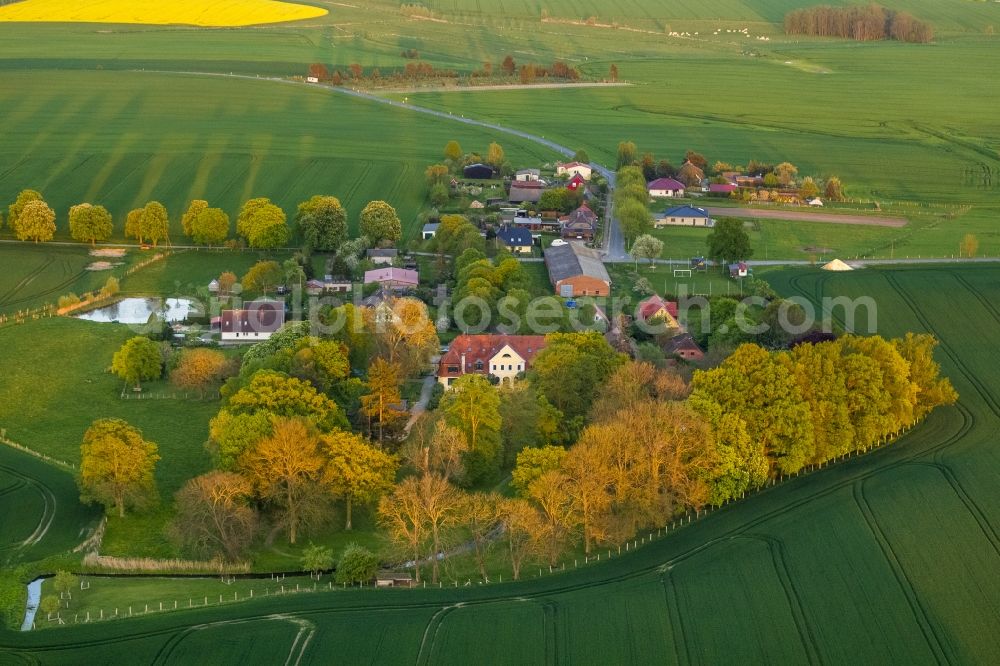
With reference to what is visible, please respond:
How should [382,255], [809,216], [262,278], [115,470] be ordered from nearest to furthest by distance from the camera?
[115,470], [262,278], [382,255], [809,216]

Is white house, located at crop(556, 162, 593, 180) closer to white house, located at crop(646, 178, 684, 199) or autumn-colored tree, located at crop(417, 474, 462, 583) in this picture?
white house, located at crop(646, 178, 684, 199)

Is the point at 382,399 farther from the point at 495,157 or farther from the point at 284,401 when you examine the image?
the point at 495,157

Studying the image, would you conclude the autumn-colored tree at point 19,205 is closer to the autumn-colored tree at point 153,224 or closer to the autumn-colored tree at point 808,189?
the autumn-colored tree at point 153,224

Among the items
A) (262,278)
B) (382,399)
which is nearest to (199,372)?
(382,399)

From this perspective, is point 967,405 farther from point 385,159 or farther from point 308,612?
point 385,159

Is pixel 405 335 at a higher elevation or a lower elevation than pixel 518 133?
lower

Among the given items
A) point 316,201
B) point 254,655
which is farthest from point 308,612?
point 316,201

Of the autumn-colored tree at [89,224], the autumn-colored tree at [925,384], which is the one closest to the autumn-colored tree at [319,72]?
the autumn-colored tree at [89,224]
